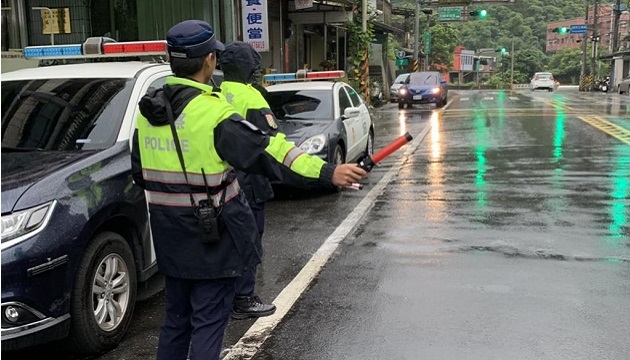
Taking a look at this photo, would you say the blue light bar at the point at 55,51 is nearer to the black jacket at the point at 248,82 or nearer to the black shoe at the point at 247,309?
the black jacket at the point at 248,82

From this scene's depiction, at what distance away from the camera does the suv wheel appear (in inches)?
138

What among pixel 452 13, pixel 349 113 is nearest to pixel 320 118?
pixel 349 113

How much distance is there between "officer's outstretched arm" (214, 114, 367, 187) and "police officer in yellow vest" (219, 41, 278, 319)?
1384mm

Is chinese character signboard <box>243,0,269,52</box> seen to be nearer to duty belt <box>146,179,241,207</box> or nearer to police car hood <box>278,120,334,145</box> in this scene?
police car hood <box>278,120,334,145</box>

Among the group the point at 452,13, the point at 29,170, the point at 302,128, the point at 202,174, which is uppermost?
the point at 452,13

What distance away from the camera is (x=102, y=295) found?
3.74 metres

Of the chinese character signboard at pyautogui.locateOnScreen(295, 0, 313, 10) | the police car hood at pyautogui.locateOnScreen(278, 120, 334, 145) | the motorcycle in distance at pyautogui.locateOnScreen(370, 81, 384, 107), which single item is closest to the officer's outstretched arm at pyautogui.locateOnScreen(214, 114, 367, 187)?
the police car hood at pyautogui.locateOnScreen(278, 120, 334, 145)

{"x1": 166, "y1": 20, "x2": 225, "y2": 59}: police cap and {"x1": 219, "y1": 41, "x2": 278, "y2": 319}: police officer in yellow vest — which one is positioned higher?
{"x1": 166, "y1": 20, "x2": 225, "y2": 59}: police cap

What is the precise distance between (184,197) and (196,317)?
548 mm

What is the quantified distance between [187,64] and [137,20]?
11.3 m

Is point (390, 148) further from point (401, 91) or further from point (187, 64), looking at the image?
point (401, 91)

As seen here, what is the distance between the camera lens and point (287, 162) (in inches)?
107

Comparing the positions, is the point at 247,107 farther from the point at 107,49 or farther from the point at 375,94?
the point at 375,94

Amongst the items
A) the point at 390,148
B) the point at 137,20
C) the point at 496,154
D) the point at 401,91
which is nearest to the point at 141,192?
the point at 390,148
